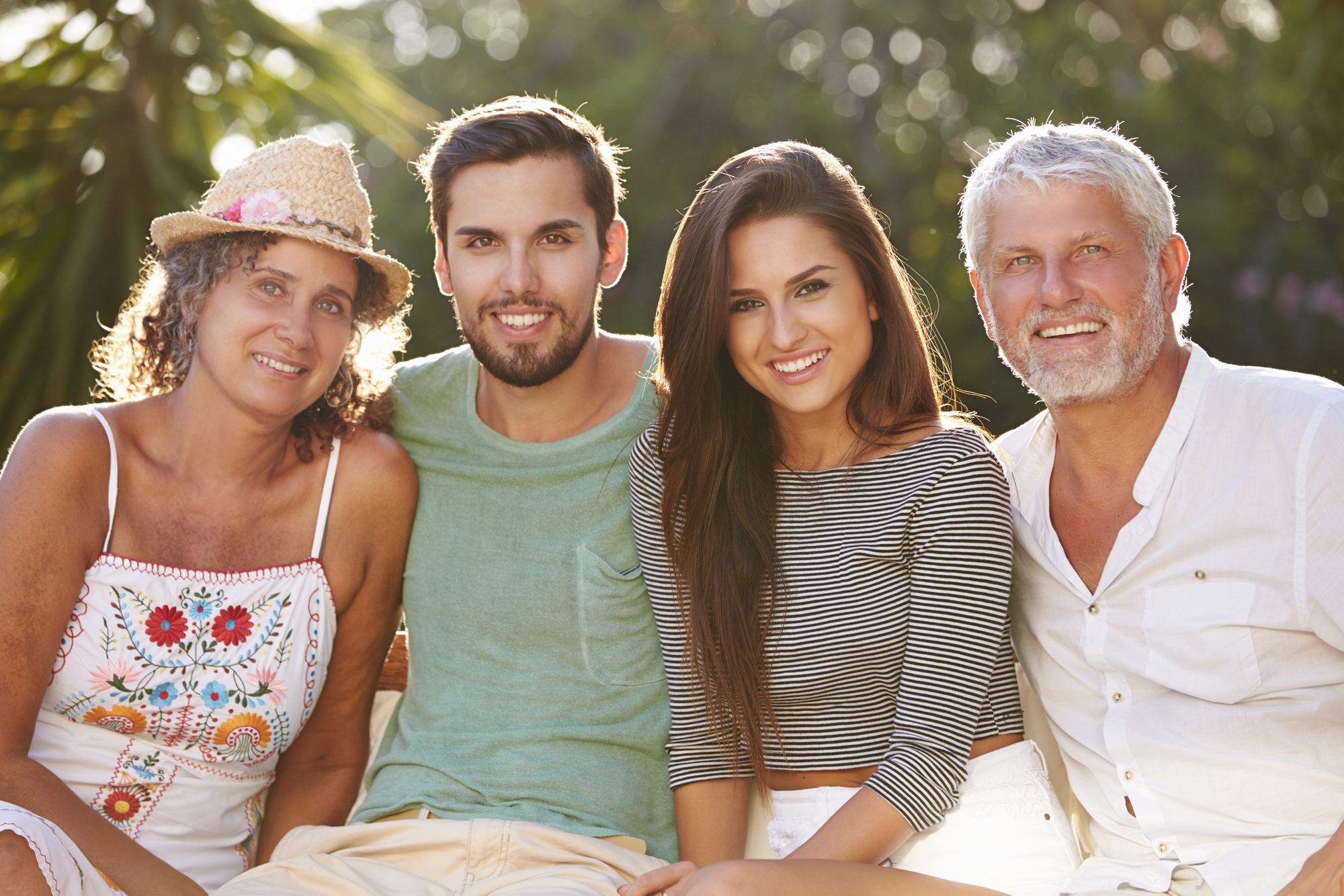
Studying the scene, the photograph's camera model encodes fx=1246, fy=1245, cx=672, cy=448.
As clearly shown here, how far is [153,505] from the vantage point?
3035mm

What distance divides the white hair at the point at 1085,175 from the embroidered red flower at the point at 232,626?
195 cm

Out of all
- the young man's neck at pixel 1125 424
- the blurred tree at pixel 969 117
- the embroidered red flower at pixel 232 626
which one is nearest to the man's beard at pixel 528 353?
the embroidered red flower at pixel 232 626

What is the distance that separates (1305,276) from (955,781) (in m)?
7.48

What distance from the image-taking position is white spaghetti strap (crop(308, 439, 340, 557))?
10.4 feet

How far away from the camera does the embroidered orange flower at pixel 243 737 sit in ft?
9.89

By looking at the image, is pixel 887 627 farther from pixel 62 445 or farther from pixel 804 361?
pixel 62 445

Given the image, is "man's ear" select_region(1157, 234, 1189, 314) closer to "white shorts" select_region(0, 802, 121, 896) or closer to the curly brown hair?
the curly brown hair

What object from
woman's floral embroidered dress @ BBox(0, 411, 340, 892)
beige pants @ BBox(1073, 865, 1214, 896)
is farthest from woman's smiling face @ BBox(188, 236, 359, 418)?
beige pants @ BBox(1073, 865, 1214, 896)

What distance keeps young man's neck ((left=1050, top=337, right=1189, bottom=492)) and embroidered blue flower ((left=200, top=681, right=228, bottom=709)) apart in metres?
2.07

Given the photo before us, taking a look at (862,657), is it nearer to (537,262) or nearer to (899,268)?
(899,268)

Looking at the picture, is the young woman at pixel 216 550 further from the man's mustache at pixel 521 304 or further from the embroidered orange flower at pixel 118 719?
the man's mustache at pixel 521 304

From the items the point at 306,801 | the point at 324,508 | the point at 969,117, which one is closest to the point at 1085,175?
the point at 324,508

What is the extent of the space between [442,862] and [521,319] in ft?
4.37

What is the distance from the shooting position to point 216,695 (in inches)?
118
